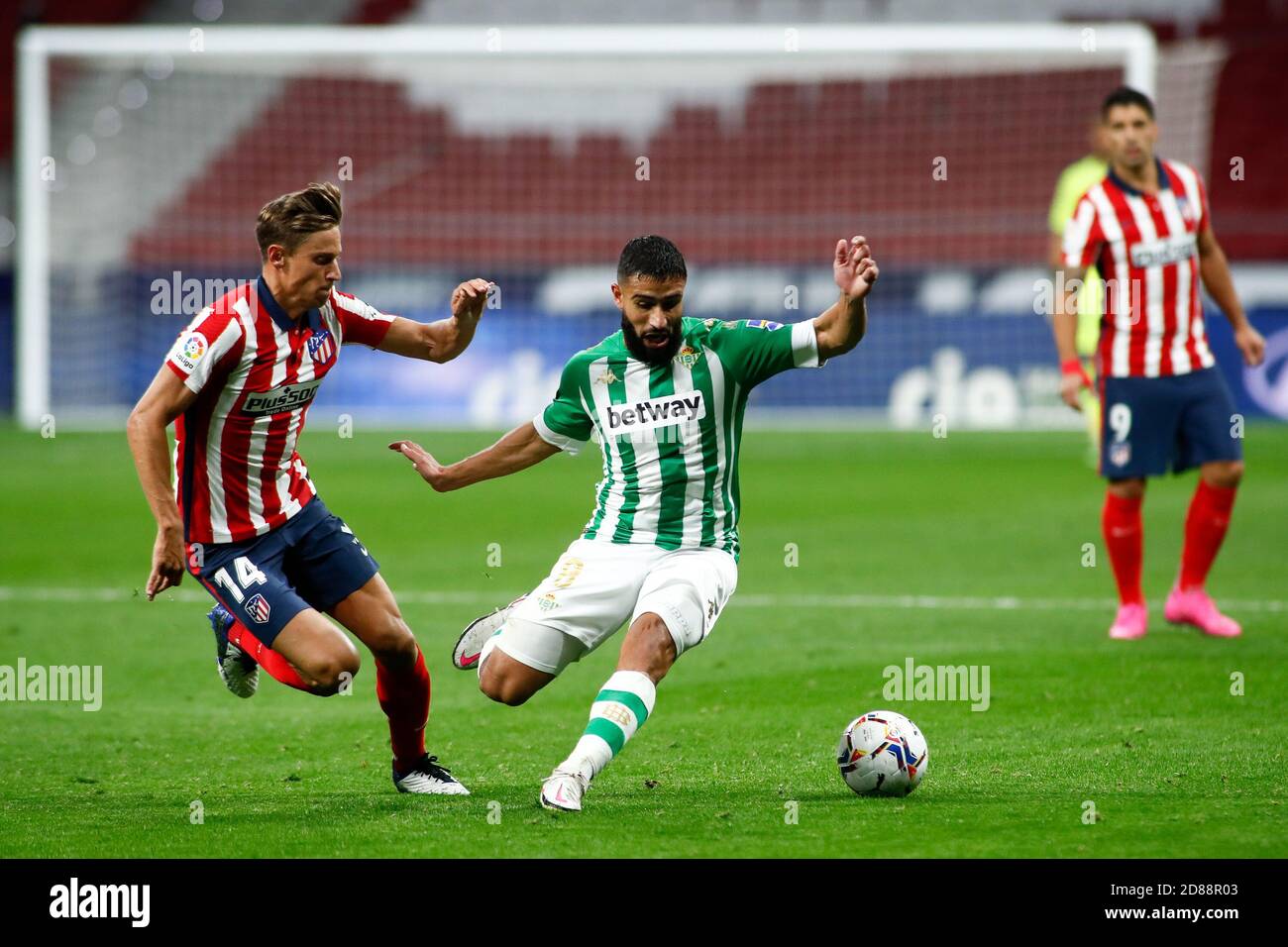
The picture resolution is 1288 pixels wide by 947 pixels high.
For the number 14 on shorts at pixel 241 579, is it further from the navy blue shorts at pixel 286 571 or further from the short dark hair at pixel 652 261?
the short dark hair at pixel 652 261

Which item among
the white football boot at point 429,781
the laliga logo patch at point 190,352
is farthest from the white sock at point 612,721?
the laliga logo patch at point 190,352

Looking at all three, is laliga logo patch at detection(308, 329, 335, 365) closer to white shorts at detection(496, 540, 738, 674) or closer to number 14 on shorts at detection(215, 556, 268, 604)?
number 14 on shorts at detection(215, 556, 268, 604)

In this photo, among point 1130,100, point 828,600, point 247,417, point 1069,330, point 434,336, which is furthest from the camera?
point 828,600

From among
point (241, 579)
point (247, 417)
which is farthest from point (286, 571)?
point (247, 417)

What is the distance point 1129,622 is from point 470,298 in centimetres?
454

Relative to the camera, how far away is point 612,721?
5.47m

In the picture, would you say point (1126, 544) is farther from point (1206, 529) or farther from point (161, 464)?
point (161, 464)

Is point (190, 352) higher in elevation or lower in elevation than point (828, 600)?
higher

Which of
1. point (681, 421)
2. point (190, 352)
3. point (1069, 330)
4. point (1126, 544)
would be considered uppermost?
point (1069, 330)

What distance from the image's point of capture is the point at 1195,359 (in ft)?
30.3

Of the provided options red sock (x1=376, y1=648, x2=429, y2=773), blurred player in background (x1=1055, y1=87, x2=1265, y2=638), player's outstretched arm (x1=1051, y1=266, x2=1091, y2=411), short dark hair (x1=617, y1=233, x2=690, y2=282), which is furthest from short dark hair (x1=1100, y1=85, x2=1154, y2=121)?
red sock (x1=376, y1=648, x2=429, y2=773)

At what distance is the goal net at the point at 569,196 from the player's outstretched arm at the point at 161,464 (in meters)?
16.2

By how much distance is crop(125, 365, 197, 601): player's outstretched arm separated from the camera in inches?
211
